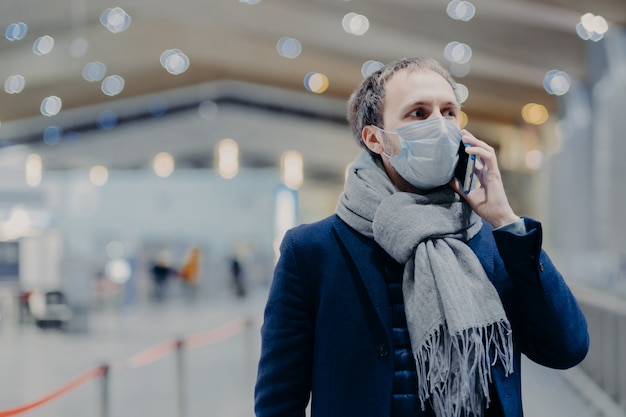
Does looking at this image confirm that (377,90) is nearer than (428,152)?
No

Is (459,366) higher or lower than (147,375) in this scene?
higher

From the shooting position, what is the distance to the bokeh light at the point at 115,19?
546 inches

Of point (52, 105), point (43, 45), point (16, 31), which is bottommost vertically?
point (16, 31)

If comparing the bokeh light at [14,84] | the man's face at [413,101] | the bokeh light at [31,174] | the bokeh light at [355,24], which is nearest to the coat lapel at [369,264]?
the man's face at [413,101]

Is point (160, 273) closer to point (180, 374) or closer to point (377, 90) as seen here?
point (180, 374)

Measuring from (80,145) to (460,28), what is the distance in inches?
480

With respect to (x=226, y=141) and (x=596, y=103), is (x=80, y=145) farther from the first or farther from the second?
(x=596, y=103)

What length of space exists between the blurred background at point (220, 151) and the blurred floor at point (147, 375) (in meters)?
0.06

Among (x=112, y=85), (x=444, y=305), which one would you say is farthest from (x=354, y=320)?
(x=112, y=85)

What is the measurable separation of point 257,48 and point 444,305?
18492mm

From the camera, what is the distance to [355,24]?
51.2 ft

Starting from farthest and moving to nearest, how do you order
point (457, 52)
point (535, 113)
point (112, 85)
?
point (535, 113), point (112, 85), point (457, 52)

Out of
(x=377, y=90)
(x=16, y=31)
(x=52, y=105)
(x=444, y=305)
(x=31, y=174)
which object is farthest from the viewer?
(x=52, y=105)

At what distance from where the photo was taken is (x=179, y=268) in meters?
19.0
